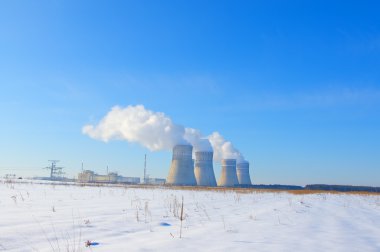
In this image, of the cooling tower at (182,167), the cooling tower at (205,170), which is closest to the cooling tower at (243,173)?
the cooling tower at (205,170)

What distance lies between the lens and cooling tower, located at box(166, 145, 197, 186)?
4703 cm

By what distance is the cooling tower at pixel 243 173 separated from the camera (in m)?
61.3

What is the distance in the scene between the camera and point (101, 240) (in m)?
2.87

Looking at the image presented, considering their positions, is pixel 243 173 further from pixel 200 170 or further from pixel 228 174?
pixel 200 170

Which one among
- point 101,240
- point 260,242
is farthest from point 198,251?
point 101,240

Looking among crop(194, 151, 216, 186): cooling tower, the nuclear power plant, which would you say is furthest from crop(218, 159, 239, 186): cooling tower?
crop(194, 151, 216, 186): cooling tower

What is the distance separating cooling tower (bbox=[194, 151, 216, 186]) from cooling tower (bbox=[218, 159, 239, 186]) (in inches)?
165

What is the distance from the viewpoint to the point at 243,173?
63.1 meters

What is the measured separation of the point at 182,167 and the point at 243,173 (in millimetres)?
19252

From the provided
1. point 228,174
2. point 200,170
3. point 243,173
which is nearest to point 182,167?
point 200,170

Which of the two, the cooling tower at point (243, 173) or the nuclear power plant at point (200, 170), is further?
the cooling tower at point (243, 173)

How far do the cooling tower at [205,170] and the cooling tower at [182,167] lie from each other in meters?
5.07

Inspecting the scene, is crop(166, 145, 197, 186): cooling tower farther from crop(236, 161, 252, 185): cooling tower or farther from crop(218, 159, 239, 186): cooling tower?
crop(236, 161, 252, 185): cooling tower

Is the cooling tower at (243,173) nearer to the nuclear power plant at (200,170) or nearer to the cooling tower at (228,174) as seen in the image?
the nuclear power plant at (200,170)
